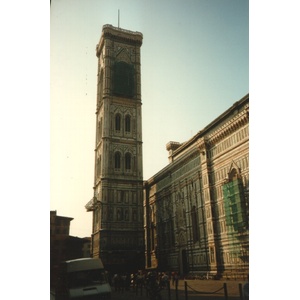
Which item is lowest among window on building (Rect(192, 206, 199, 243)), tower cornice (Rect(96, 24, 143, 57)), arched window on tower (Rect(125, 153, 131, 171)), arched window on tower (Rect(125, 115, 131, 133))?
window on building (Rect(192, 206, 199, 243))

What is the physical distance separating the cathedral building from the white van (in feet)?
1.35

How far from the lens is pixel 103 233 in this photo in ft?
21.4

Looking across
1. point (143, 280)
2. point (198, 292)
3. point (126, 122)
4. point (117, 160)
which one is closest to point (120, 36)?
point (126, 122)

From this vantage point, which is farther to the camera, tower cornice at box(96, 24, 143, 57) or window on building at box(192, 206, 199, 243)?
tower cornice at box(96, 24, 143, 57)

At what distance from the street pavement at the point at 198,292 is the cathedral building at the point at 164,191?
1.10ft

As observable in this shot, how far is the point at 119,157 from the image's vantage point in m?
7.87

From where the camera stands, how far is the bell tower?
6.53m

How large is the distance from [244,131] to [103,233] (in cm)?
369

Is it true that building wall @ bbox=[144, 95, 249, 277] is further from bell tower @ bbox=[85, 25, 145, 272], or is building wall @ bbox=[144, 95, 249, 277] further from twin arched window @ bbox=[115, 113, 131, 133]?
twin arched window @ bbox=[115, 113, 131, 133]

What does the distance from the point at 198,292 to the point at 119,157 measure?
4.15 m

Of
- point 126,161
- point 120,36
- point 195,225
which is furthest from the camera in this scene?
point 126,161

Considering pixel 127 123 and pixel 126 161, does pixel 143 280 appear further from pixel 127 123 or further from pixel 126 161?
pixel 127 123

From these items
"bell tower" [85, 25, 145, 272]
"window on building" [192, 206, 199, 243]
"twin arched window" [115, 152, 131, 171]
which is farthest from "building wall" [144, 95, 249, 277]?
"twin arched window" [115, 152, 131, 171]

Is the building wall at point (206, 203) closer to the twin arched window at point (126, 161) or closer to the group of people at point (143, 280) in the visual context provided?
the group of people at point (143, 280)
